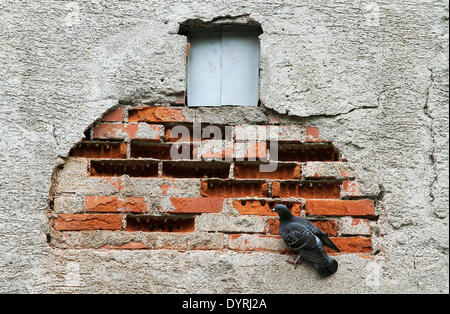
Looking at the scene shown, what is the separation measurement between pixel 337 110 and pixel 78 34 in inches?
54.3

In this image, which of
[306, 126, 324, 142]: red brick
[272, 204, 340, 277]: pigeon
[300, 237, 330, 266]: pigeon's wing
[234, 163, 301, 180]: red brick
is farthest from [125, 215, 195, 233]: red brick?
[306, 126, 324, 142]: red brick

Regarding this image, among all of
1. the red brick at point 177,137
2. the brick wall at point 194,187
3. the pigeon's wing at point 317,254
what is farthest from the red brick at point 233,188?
the pigeon's wing at point 317,254

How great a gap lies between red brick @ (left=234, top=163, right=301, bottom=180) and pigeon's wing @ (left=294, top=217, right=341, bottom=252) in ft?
0.87

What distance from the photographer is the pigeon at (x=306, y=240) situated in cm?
221

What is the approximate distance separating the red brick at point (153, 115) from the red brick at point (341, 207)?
2.59 ft

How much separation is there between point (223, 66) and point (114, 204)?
93cm

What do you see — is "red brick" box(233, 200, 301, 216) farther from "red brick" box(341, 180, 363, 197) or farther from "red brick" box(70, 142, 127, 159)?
"red brick" box(70, 142, 127, 159)

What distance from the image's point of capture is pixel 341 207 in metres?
2.36

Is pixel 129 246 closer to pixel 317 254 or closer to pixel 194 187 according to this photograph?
pixel 194 187

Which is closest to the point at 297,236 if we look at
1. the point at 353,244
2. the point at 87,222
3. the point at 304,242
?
the point at 304,242

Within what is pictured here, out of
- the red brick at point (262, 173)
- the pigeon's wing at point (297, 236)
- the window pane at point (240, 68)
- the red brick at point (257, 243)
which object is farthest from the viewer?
the window pane at point (240, 68)

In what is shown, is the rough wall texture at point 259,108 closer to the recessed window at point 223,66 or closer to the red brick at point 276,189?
the recessed window at point 223,66

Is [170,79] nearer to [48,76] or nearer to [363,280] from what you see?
[48,76]

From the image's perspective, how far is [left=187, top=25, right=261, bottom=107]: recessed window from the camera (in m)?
2.57
